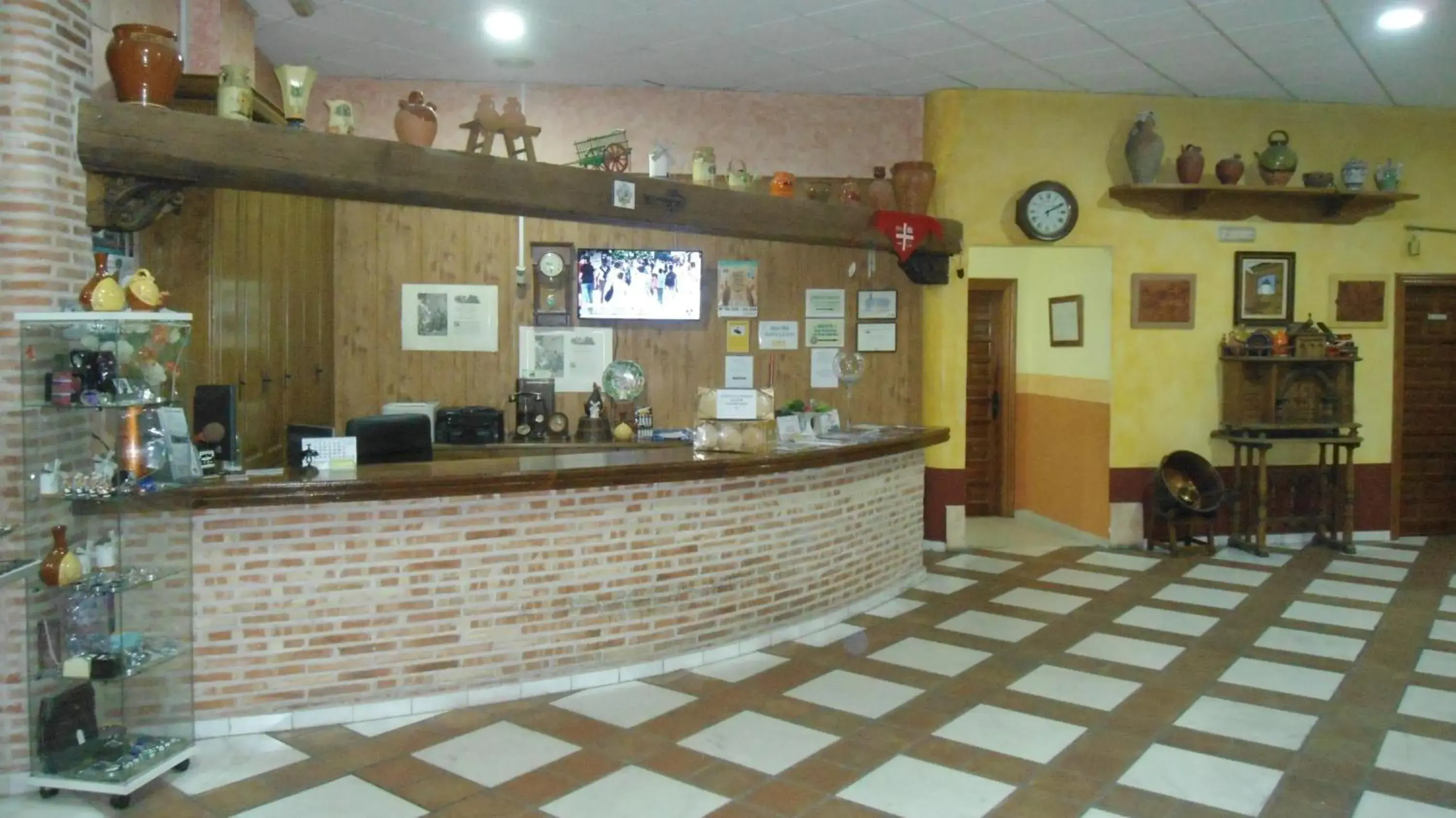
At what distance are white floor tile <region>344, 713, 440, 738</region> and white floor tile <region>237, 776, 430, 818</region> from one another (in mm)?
445

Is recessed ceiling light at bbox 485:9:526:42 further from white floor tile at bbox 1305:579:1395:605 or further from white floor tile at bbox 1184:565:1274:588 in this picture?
white floor tile at bbox 1305:579:1395:605

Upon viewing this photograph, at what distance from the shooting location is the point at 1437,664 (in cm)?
486

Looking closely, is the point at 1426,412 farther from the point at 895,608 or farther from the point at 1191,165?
the point at 895,608

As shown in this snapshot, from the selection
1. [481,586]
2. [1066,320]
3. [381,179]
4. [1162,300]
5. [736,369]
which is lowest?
[481,586]

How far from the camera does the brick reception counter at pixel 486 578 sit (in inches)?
148

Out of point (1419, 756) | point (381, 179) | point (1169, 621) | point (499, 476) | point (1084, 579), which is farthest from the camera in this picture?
point (1084, 579)

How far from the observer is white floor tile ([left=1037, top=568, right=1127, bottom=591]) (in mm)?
6367

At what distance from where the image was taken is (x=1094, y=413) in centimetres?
771

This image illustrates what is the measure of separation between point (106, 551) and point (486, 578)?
1.31 meters

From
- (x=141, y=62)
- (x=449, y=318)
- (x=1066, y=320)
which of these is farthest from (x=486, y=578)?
(x=1066, y=320)

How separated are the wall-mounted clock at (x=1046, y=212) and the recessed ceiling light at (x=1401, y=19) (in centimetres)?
209

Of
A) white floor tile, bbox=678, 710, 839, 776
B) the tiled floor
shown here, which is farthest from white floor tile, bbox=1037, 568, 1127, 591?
white floor tile, bbox=678, 710, 839, 776

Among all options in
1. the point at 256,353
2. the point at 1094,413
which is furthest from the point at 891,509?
the point at 256,353

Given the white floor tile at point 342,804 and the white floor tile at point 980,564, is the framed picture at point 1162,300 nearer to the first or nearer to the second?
the white floor tile at point 980,564
